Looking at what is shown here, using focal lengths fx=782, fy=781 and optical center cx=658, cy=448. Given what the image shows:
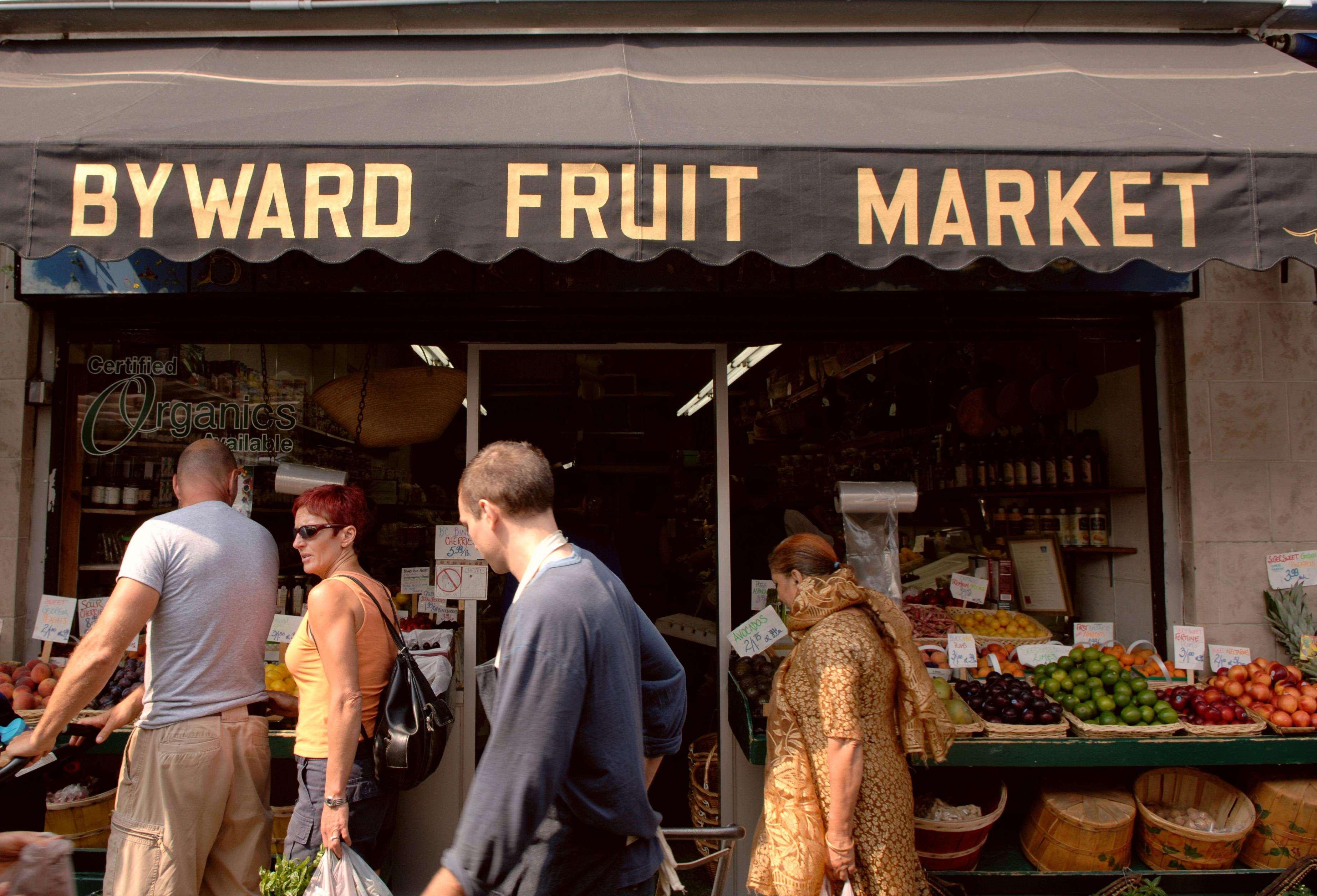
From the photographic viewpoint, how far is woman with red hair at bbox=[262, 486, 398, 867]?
2.70 m

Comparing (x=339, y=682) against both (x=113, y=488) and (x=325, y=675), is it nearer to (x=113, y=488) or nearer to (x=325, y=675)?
(x=325, y=675)

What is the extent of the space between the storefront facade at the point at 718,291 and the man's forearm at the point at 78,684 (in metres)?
1.38

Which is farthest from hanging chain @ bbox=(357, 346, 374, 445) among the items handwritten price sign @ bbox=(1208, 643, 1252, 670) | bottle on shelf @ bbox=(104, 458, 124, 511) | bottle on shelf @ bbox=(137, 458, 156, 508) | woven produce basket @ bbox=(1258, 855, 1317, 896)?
woven produce basket @ bbox=(1258, 855, 1317, 896)

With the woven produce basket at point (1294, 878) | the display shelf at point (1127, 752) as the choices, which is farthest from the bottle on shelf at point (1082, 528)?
the woven produce basket at point (1294, 878)

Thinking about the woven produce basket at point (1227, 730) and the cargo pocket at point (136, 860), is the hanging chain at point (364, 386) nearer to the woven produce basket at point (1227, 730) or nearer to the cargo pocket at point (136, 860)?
the cargo pocket at point (136, 860)

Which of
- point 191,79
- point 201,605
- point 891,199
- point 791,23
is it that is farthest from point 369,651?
point 791,23

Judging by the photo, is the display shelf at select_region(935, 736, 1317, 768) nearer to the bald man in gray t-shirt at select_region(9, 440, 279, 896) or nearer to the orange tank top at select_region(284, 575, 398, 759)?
the orange tank top at select_region(284, 575, 398, 759)

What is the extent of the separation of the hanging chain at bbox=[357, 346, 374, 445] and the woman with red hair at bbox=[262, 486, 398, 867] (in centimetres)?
170

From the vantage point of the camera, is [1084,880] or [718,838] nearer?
[718,838]

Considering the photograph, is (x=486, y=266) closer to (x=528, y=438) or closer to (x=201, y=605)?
(x=528, y=438)

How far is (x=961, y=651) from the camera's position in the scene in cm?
402

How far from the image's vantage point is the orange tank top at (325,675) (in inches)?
111

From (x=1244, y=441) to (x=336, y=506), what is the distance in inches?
180

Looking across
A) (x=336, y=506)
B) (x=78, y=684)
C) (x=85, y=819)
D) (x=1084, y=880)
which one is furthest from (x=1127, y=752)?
(x=85, y=819)
